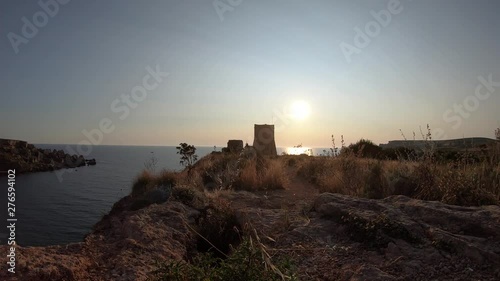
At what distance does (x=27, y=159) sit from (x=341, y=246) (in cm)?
5491

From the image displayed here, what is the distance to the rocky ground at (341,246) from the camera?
7.45ft

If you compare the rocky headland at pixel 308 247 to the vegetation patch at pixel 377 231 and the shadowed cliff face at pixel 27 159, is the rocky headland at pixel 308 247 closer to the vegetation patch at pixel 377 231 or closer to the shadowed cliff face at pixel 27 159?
the vegetation patch at pixel 377 231

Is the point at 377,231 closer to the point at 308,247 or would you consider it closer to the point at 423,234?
the point at 423,234

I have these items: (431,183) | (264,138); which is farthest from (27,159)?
(431,183)

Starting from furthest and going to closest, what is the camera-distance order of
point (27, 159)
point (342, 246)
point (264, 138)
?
point (27, 159), point (264, 138), point (342, 246)

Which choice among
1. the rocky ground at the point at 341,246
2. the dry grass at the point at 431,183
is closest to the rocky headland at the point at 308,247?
the rocky ground at the point at 341,246

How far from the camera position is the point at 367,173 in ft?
26.8

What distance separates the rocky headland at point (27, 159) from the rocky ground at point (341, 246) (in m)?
47.0

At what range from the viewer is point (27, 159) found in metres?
46.4

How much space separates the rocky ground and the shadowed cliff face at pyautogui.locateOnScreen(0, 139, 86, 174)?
154 feet

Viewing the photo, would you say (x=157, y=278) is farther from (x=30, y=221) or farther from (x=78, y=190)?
(x=78, y=190)

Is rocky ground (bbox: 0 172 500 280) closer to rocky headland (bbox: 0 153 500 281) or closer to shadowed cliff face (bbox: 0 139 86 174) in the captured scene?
rocky headland (bbox: 0 153 500 281)

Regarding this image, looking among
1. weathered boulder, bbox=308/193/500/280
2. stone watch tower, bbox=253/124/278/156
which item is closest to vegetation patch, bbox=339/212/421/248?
weathered boulder, bbox=308/193/500/280

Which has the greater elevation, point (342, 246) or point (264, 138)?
point (264, 138)
